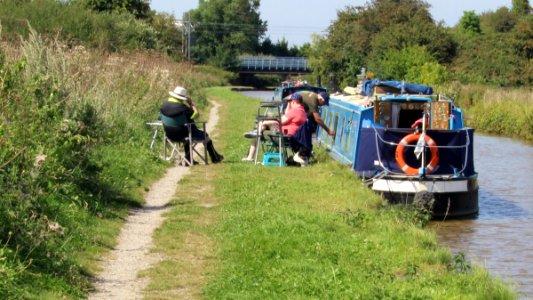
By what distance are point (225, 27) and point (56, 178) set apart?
362 ft

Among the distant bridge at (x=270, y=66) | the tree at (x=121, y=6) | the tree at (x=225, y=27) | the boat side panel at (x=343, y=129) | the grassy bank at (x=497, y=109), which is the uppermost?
the tree at (x=121, y=6)

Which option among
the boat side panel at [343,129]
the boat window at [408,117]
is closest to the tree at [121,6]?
the boat side panel at [343,129]

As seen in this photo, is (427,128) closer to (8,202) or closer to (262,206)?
(262,206)

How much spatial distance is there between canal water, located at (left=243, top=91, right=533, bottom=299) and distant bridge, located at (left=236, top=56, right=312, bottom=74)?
77670 millimetres

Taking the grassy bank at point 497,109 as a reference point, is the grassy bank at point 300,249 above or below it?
above

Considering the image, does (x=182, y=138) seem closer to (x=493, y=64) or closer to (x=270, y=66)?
(x=493, y=64)

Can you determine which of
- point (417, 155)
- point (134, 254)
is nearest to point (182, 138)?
point (417, 155)

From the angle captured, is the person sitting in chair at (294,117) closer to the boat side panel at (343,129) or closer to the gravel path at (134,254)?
the boat side panel at (343,129)

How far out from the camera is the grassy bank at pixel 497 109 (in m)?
35.8

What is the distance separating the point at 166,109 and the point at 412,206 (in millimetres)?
4806

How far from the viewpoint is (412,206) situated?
1505cm

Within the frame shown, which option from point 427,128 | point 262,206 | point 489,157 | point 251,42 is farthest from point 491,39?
point 251,42

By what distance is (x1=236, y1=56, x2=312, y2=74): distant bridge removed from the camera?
341ft

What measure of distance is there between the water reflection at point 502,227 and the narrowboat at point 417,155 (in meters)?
0.49
